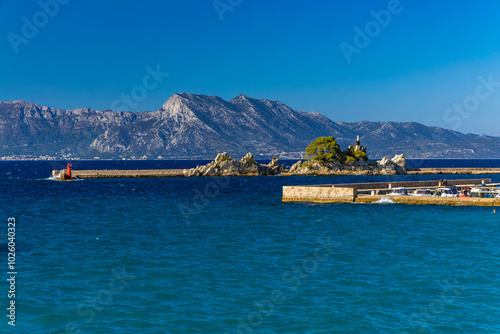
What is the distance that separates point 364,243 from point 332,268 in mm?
8675

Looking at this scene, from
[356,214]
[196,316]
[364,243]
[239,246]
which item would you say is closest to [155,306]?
[196,316]

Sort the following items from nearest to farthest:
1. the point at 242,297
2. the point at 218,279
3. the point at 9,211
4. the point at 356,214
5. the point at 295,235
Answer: the point at 242,297
the point at 218,279
the point at 295,235
the point at 356,214
the point at 9,211

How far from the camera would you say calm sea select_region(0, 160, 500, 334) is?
64.6 ft

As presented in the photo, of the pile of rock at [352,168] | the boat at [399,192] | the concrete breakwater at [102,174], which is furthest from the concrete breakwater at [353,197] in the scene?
the pile of rock at [352,168]

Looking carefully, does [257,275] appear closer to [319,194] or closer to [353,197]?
[353,197]

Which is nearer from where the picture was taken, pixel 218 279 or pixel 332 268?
pixel 218 279

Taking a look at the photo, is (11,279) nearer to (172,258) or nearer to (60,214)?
(172,258)

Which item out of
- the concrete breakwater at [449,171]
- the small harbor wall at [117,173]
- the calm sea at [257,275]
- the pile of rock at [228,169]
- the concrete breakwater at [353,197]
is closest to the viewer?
the calm sea at [257,275]

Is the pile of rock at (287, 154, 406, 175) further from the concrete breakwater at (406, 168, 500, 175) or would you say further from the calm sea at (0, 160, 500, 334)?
the calm sea at (0, 160, 500, 334)

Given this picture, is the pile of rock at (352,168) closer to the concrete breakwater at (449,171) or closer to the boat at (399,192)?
the concrete breakwater at (449,171)

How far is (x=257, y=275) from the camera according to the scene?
2627 centimetres

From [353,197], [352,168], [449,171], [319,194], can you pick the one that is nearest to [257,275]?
[353,197]

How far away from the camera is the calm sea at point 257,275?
776 inches

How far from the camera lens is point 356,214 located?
52.5m
